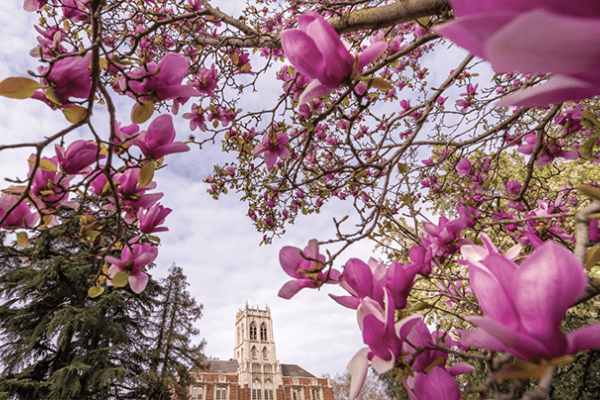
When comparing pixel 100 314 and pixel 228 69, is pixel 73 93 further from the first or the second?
pixel 100 314

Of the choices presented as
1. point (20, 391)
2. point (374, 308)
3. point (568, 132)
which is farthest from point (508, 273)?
point (20, 391)

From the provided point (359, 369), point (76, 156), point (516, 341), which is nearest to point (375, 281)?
point (359, 369)

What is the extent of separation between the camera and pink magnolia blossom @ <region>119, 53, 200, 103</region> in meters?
0.96

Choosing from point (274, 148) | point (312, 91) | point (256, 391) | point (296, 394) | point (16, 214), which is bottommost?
point (312, 91)

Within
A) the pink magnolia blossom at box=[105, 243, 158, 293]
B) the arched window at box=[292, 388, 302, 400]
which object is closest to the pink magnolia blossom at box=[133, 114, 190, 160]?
the pink magnolia blossom at box=[105, 243, 158, 293]

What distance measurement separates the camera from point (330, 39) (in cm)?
67

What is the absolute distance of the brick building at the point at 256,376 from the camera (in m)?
33.6

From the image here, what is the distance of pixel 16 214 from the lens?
1.09 metres

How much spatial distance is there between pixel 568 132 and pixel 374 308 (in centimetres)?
197

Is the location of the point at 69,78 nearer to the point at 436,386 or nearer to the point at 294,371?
the point at 436,386

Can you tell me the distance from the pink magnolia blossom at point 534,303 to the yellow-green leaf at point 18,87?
45.2 inches

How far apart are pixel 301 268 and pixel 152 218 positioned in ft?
2.33

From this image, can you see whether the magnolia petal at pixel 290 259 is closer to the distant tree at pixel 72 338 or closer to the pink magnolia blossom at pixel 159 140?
the pink magnolia blossom at pixel 159 140

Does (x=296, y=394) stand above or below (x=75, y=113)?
above
